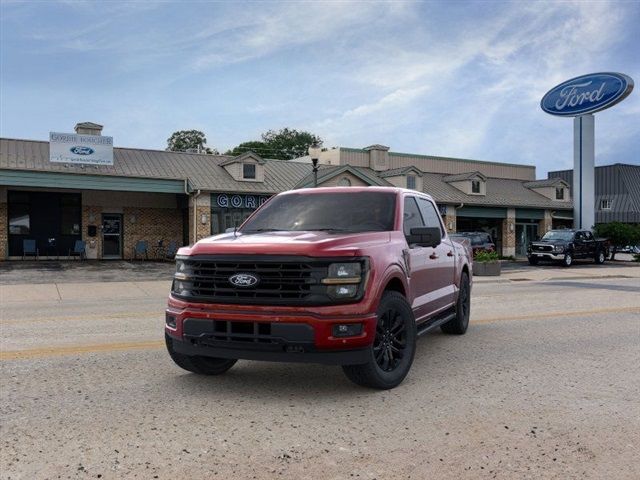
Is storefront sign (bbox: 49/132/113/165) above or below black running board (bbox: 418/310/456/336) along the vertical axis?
above

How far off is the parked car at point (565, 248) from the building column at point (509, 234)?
7.83 m

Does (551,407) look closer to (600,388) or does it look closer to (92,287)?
(600,388)

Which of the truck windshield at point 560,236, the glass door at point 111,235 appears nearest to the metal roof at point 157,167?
the glass door at point 111,235

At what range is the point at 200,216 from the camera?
2875 centimetres

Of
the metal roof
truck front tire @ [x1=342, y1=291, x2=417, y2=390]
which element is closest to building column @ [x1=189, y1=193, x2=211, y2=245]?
the metal roof

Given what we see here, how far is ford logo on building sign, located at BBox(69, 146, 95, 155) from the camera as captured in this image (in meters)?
27.2

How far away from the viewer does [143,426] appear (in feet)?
14.0

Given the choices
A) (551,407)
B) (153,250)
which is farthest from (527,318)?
(153,250)

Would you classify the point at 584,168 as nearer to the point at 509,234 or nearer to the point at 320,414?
the point at 509,234

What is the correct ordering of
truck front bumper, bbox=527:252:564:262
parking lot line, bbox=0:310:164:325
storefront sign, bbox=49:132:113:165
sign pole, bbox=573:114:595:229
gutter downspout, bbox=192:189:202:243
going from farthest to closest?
sign pole, bbox=573:114:595:229 → truck front bumper, bbox=527:252:564:262 → gutter downspout, bbox=192:189:202:243 → storefront sign, bbox=49:132:113:165 → parking lot line, bbox=0:310:164:325

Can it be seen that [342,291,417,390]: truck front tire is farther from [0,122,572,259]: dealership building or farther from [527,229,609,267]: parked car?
[527,229,609,267]: parked car

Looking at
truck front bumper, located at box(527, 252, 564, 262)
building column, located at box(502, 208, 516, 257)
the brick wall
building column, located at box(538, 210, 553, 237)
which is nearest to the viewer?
truck front bumper, located at box(527, 252, 564, 262)

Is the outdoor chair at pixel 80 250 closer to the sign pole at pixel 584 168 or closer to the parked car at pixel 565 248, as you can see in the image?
the parked car at pixel 565 248

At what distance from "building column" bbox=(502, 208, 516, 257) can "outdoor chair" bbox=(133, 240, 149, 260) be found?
73.9ft
